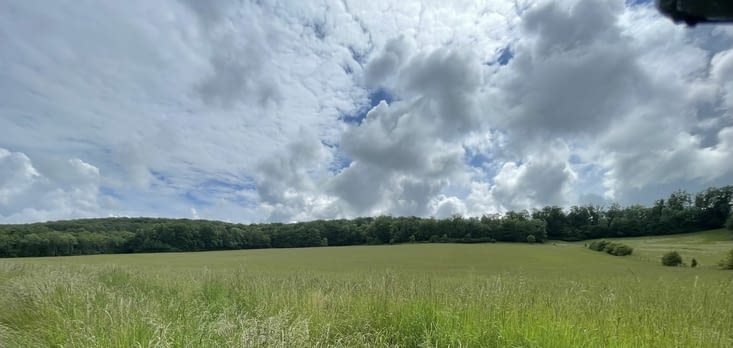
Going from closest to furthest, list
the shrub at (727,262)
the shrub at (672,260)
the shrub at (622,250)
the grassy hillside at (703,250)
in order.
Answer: the shrub at (727,262), the shrub at (672,260), the grassy hillside at (703,250), the shrub at (622,250)

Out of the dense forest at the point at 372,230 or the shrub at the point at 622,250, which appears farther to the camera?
the dense forest at the point at 372,230

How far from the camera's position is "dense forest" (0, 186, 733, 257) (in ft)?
265

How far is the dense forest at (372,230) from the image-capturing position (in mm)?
80875

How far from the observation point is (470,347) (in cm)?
470

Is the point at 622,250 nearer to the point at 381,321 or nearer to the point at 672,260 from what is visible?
the point at 672,260

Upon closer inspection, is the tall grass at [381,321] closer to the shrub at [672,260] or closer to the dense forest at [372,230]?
the shrub at [672,260]

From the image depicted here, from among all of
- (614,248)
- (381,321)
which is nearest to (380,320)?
(381,321)

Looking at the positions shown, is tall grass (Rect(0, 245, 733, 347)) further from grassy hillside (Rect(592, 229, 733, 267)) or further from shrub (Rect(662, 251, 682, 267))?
grassy hillside (Rect(592, 229, 733, 267))

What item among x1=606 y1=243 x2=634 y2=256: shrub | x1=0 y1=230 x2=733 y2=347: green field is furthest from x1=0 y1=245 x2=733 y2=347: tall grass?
x1=606 y1=243 x2=634 y2=256: shrub

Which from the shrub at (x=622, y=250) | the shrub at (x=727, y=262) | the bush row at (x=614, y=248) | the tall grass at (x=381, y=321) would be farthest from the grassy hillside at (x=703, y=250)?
Result: the tall grass at (x=381, y=321)

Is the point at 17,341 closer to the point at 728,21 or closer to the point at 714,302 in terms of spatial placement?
the point at 728,21

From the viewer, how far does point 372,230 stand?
112438mm

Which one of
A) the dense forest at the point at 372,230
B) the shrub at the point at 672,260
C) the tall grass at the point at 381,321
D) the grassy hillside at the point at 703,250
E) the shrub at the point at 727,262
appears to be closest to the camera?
the tall grass at the point at 381,321

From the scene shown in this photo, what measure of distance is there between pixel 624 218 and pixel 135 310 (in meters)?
108
